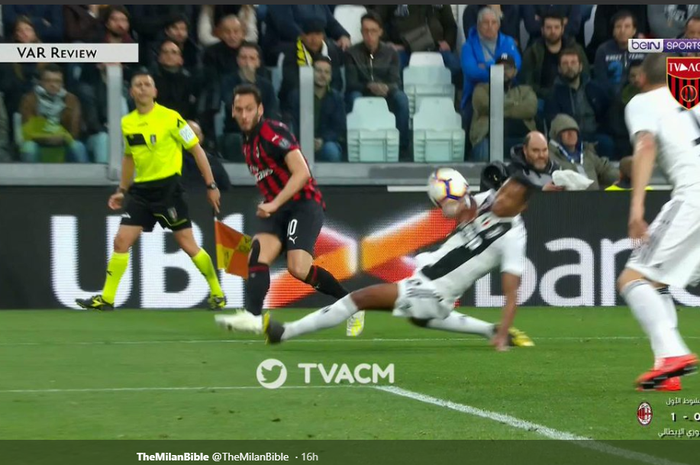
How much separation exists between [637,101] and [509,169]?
19.9 ft

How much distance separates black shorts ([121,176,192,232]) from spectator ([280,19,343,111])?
1689 mm

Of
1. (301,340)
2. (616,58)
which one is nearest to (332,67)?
(616,58)

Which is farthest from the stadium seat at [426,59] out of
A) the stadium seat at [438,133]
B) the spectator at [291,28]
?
the spectator at [291,28]

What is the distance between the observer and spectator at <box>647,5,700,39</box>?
14180 mm

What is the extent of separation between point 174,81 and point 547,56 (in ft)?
12.7

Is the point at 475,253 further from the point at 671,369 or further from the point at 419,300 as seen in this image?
the point at 671,369

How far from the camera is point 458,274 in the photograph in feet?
30.4

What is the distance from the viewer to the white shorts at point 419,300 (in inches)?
362

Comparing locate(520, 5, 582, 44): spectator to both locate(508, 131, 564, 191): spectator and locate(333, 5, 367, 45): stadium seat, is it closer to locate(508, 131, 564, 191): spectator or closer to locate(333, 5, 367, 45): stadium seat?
locate(508, 131, 564, 191): spectator

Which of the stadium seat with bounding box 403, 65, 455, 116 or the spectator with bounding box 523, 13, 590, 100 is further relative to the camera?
the spectator with bounding box 523, 13, 590, 100

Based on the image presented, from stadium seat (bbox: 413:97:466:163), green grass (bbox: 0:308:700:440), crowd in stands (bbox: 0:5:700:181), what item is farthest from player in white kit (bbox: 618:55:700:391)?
stadium seat (bbox: 413:97:466:163)

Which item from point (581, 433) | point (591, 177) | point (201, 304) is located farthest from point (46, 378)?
point (591, 177)

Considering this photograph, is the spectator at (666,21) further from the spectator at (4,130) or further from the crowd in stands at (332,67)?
the spectator at (4,130)

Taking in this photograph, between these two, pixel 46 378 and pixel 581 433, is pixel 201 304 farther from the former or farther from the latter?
pixel 581 433
